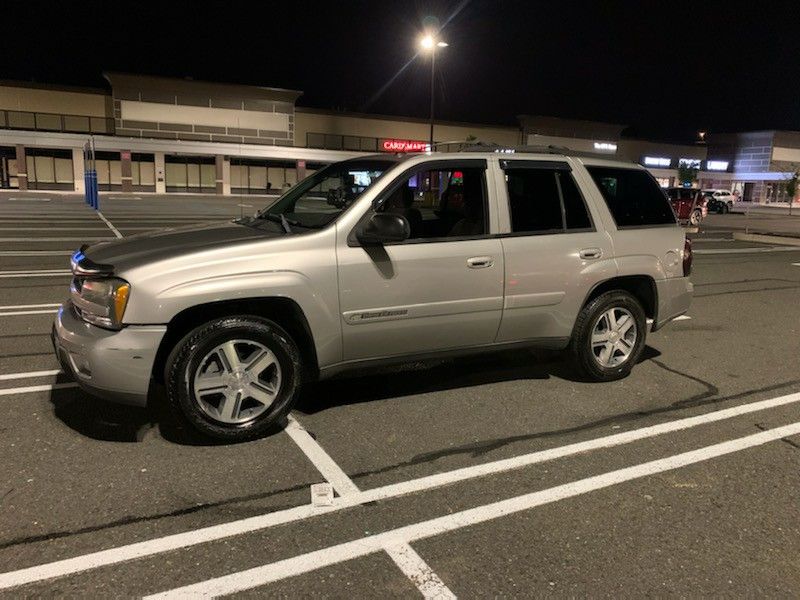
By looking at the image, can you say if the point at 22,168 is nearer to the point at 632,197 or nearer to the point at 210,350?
the point at 210,350

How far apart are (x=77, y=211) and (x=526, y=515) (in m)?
24.8

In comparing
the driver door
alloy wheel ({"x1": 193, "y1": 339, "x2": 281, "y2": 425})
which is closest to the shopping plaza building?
the driver door

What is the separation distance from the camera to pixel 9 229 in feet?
54.5

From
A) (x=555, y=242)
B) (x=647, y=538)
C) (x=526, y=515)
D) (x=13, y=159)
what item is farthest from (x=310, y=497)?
(x=13, y=159)

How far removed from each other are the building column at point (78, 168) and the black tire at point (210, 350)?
47.3 m

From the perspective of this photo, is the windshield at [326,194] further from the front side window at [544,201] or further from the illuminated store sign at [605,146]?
Result: the illuminated store sign at [605,146]

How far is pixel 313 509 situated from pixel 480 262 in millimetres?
2101

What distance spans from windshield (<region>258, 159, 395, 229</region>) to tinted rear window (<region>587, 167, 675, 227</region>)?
1923 millimetres

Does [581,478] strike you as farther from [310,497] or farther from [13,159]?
[13,159]

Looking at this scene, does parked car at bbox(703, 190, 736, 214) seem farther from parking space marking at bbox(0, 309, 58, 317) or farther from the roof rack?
parking space marking at bbox(0, 309, 58, 317)

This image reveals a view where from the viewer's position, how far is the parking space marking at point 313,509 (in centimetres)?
272

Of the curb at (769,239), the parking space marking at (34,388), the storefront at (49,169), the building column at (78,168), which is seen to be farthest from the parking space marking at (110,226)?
the storefront at (49,169)

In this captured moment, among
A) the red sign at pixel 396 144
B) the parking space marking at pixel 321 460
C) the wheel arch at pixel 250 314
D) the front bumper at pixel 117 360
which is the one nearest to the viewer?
the parking space marking at pixel 321 460

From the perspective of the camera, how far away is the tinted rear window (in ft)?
17.4
